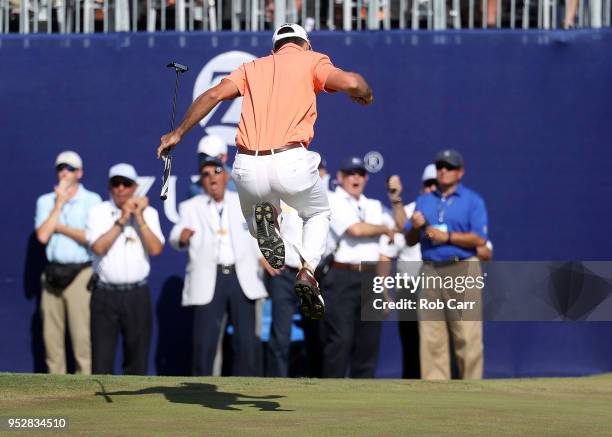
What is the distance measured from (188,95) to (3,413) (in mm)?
5636

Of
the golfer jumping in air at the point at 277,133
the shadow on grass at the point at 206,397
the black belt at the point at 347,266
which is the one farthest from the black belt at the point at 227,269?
the golfer jumping in air at the point at 277,133

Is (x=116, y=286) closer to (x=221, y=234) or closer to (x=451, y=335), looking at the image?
(x=221, y=234)

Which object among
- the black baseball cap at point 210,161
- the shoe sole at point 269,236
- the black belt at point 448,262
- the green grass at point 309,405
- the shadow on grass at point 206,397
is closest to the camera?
the green grass at point 309,405

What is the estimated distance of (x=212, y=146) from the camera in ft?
43.2

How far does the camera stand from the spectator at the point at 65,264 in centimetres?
1320

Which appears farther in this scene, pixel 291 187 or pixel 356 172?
pixel 356 172

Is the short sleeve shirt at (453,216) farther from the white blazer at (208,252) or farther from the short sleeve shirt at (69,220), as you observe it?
the short sleeve shirt at (69,220)

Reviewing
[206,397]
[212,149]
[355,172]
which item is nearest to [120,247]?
[212,149]

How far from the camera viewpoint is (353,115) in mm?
13750

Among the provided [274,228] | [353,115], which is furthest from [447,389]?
[353,115]

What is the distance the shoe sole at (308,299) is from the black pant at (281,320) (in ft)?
12.9

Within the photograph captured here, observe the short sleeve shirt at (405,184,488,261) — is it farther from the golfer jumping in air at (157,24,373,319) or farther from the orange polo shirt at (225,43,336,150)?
the orange polo shirt at (225,43,336,150)

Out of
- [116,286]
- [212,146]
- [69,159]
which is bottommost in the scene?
[116,286]

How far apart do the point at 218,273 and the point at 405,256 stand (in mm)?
1796
